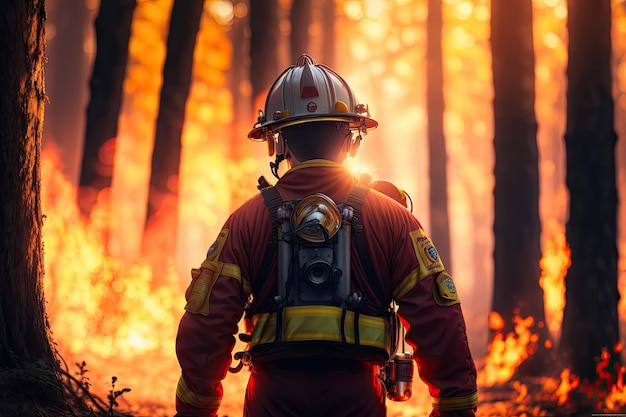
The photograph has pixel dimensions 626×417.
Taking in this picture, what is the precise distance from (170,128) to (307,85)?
33.2 ft

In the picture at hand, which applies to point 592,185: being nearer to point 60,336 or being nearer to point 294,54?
point 60,336

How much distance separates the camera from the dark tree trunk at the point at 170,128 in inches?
541

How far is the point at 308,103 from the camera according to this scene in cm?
394

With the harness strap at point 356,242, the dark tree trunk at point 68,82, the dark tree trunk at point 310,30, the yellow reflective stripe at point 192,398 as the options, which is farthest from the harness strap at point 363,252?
the dark tree trunk at point 68,82

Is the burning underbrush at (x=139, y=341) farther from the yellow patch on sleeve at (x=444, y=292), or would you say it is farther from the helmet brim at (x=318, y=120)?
the yellow patch on sleeve at (x=444, y=292)

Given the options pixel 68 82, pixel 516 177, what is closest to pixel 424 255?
pixel 516 177

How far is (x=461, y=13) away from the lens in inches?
905

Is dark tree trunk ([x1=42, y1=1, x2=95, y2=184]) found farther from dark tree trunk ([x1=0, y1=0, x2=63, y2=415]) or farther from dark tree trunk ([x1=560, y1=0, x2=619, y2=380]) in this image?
dark tree trunk ([x1=0, y1=0, x2=63, y2=415])

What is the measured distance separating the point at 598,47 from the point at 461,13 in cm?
1392

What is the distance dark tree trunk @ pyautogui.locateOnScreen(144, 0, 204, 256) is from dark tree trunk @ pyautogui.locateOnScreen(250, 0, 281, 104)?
175 centimetres

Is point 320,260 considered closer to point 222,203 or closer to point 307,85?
point 307,85

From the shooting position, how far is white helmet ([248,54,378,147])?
12.8ft

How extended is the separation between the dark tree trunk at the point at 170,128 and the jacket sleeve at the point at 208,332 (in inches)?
407

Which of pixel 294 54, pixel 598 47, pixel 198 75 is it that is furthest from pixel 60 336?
pixel 198 75
